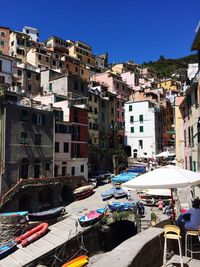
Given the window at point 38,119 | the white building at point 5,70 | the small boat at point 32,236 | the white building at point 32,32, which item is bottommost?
the small boat at point 32,236

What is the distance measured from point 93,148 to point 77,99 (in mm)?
10453

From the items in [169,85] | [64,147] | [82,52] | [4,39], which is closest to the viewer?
[64,147]

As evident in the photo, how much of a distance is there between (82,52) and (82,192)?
73.6 m

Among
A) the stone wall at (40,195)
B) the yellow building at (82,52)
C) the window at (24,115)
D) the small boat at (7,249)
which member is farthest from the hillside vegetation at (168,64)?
the small boat at (7,249)

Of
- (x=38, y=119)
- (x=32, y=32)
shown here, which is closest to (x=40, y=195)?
(x=38, y=119)

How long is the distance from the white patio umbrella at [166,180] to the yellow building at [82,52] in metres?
99.1

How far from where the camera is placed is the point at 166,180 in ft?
27.1

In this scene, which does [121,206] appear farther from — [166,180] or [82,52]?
[82,52]

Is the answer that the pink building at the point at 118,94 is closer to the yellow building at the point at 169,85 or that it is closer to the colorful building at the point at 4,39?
the colorful building at the point at 4,39

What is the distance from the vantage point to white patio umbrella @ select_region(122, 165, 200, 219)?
8.12 meters

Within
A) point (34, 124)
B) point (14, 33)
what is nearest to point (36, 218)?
point (34, 124)

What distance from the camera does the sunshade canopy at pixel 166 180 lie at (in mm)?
8125

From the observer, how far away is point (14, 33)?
86.9m

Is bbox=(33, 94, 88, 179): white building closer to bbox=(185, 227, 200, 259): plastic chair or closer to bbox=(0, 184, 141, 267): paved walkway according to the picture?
bbox=(0, 184, 141, 267): paved walkway
